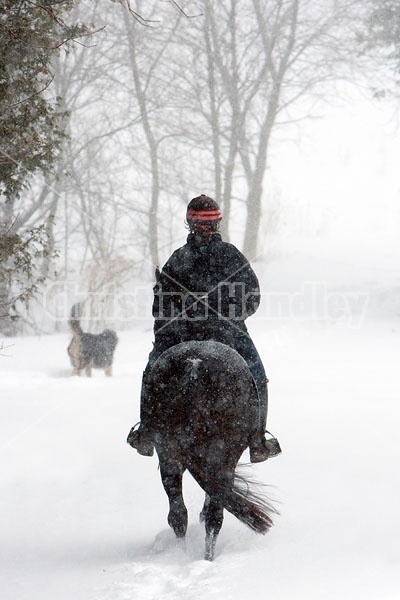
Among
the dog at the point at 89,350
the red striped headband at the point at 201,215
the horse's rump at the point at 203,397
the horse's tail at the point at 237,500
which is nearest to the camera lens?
the horse's rump at the point at 203,397

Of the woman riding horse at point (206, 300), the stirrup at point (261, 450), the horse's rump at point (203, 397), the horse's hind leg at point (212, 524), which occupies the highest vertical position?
the woman riding horse at point (206, 300)

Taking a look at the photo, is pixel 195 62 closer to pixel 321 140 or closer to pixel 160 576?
pixel 160 576

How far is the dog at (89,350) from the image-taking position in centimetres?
1193

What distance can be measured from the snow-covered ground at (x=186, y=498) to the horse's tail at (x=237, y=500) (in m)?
0.18

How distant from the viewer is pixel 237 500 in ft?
13.7

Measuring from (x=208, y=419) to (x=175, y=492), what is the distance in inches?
26.7

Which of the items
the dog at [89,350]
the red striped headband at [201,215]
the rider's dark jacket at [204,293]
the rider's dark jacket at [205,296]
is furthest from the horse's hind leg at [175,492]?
the dog at [89,350]

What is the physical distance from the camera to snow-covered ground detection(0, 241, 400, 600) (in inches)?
145

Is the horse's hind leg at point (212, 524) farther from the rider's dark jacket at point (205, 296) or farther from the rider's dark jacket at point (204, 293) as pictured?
the rider's dark jacket at point (204, 293)

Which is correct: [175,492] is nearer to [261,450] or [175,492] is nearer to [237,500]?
[237,500]

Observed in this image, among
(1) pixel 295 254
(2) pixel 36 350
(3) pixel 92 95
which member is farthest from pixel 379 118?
(2) pixel 36 350

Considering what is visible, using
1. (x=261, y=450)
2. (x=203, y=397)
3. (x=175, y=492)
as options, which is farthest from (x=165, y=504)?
(x=203, y=397)

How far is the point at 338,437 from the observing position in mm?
7051

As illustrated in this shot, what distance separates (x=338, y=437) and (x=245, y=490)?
301 cm
